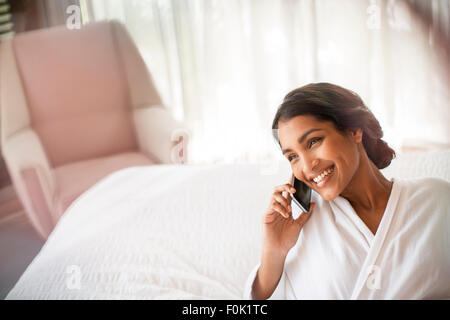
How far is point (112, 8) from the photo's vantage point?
1068mm

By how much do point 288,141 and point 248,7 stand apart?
357mm

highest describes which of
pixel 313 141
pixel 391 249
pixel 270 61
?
pixel 270 61

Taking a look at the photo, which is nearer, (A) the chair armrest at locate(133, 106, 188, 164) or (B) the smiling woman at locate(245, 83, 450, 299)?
(B) the smiling woman at locate(245, 83, 450, 299)

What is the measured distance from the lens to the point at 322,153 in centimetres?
84

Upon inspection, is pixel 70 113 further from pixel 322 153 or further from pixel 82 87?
pixel 322 153

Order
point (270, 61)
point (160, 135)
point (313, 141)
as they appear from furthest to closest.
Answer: point (160, 135) < point (270, 61) < point (313, 141)

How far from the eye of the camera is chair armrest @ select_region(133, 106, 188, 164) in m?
1.15

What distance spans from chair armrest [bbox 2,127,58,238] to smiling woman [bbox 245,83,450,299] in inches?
24.2

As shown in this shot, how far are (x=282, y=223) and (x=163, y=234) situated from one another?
35 cm

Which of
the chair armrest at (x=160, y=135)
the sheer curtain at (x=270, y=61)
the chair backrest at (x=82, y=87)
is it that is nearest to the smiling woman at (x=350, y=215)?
the sheer curtain at (x=270, y=61)

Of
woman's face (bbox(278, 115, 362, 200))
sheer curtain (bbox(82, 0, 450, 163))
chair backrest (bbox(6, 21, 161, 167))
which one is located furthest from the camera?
chair backrest (bbox(6, 21, 161, 167))

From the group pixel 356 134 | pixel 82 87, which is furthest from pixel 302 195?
pixel 82 87

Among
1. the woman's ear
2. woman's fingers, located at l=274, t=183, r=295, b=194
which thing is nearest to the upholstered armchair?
woman's fingers, located at l=274, t=183, r=295, b=194

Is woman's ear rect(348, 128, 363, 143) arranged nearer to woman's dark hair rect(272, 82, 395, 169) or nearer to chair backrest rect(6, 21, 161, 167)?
woman's dark hair rect(272, 82, 395, 169)
